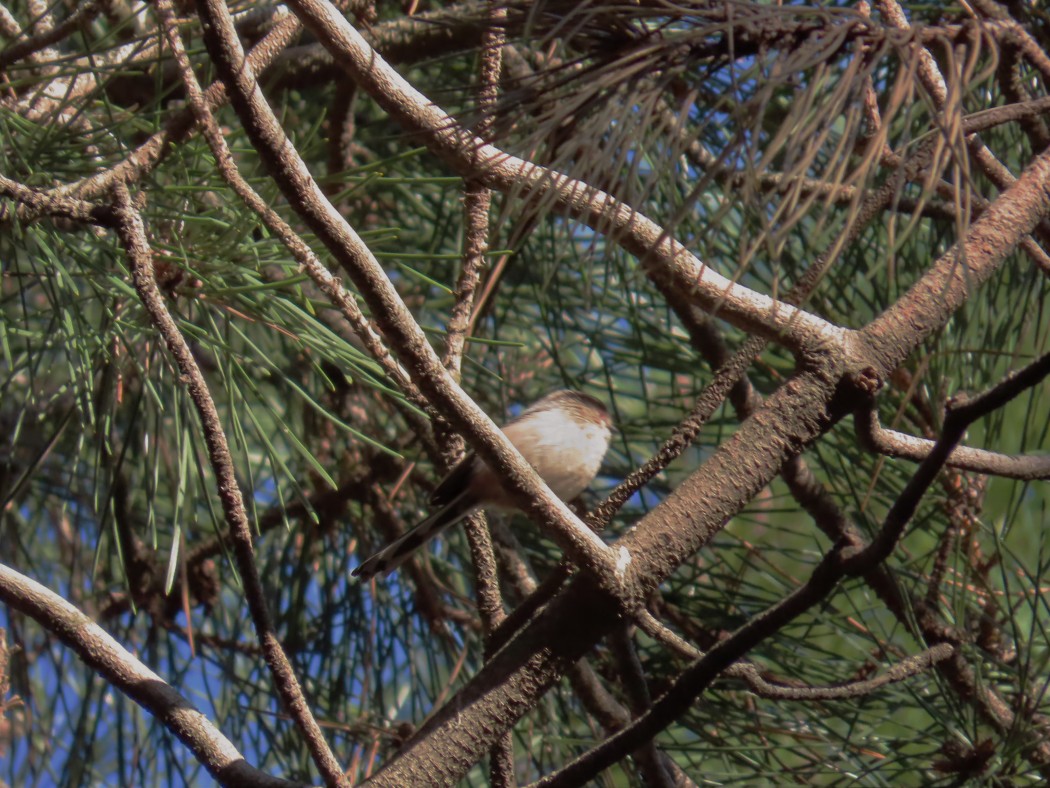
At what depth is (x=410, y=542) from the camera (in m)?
1.79

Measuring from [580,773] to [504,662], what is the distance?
100 millimetres

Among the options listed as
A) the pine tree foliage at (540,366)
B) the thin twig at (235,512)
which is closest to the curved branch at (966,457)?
the pine tree foliage at (540,366)

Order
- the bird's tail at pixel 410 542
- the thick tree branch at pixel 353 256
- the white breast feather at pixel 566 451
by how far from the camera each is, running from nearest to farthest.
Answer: the thick tree branch at pixel 353 256 < the bird's tail at pixel 410 542 < the white breast feather at pixel 566 451

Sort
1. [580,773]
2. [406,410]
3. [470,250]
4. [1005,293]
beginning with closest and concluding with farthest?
[580,773]
[470,250]
[406,410]
[1005,293]

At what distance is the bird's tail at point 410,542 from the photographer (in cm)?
171

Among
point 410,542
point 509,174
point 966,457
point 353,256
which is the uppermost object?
point 410,542

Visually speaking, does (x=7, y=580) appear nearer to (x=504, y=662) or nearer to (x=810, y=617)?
(x=504, y=662)

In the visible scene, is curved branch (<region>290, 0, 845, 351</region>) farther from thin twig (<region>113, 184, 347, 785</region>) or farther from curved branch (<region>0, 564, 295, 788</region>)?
curved branch (<region>0, 564, 295, 788</region>)

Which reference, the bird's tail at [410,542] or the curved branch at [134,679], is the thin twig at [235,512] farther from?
the bird's tail at [410,542]

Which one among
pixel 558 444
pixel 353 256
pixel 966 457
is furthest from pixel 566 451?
pixel 353 256

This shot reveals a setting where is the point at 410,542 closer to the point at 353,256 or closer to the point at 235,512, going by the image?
the point at 235,512

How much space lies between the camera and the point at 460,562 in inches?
85.9

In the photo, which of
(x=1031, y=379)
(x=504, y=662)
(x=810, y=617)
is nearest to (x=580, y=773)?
(x=504, y=662)

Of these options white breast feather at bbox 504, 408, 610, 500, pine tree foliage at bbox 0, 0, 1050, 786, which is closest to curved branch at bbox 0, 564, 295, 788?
pine tree foliage at bbox 0, 0, 1050, 786
